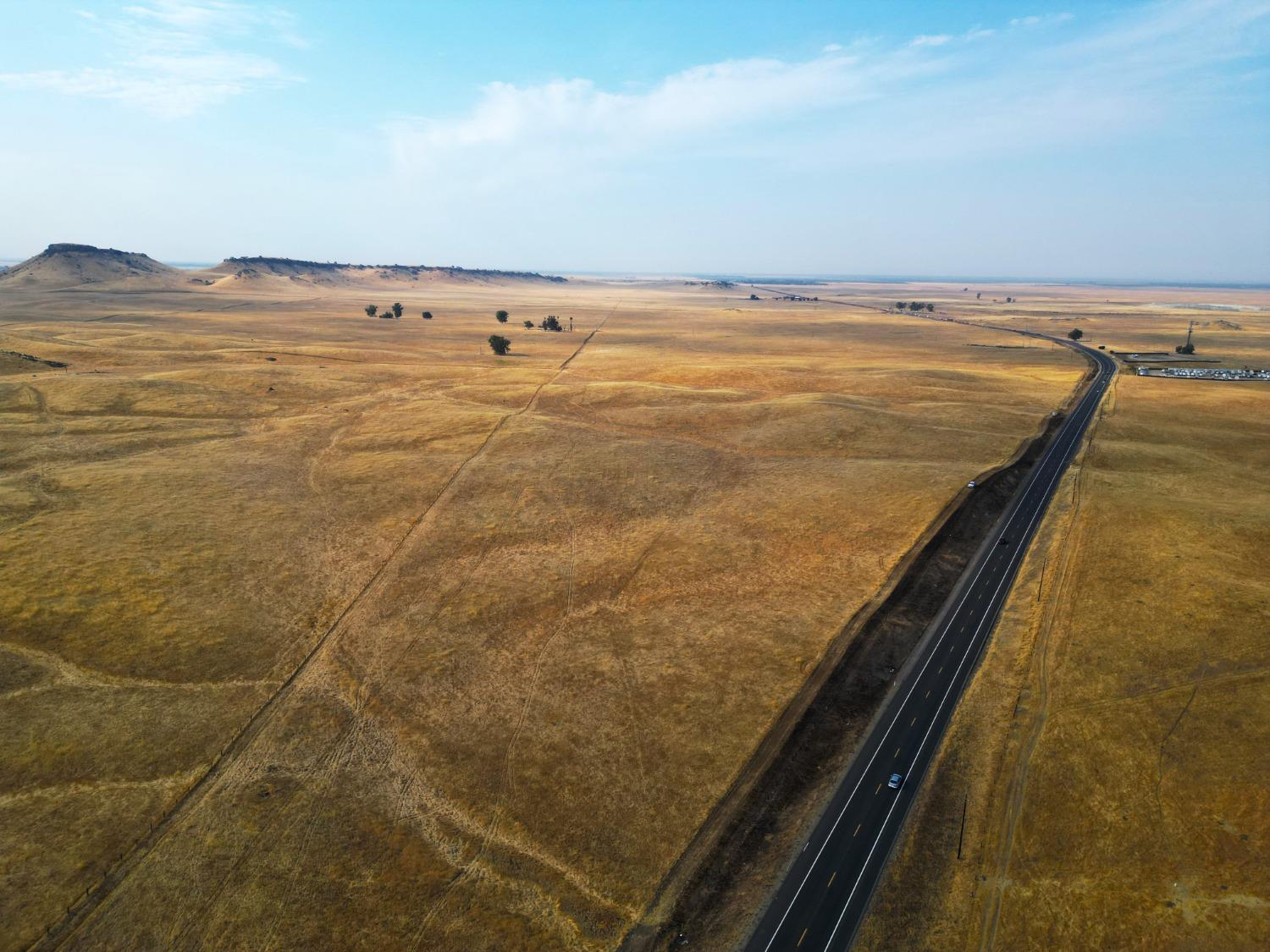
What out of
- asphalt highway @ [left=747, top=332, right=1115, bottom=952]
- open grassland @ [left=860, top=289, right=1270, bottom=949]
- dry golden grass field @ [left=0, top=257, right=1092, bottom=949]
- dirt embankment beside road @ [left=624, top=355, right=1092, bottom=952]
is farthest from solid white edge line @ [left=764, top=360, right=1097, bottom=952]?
dry golden grass field @ [left=0, top=257, right=1092, bottom=949]

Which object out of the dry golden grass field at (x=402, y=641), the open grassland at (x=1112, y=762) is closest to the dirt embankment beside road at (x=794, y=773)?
the dry golden grass field at (x=402, y=641)

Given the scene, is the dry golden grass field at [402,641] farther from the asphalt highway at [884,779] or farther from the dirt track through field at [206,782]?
the asphalt highway at [884,779]

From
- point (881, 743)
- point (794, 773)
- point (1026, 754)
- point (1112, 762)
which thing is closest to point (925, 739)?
point (881, 743)

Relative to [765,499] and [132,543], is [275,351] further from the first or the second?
[765,499]

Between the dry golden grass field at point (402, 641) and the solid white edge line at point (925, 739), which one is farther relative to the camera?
the dry golden grass field at point (402, 641)

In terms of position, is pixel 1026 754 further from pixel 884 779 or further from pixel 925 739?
pixel 884 779

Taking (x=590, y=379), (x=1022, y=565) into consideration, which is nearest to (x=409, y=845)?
(x=1022, y=565)

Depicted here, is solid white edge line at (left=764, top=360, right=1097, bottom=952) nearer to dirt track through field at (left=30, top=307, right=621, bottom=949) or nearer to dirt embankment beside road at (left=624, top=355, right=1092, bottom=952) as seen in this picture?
dirt embankment beside road at (left=624, top=355, right=1092, bottom=952)
